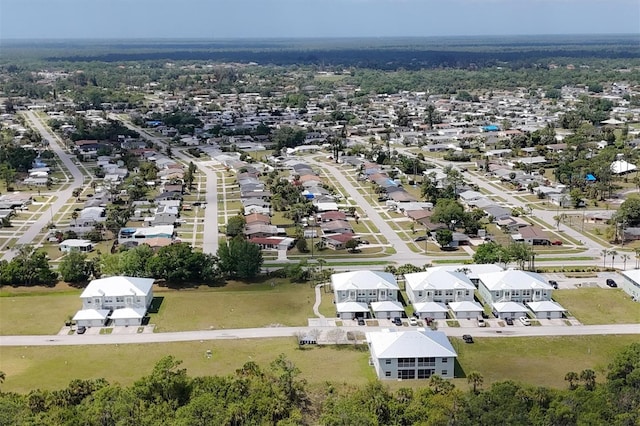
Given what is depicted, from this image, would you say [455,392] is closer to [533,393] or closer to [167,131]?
[533,393]

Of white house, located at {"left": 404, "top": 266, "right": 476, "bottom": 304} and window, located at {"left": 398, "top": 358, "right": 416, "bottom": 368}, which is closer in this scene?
window, located at {"left": 398, "top": 358, "right": 416, "bottom": 368}

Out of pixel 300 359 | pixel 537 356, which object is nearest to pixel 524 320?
pixel 537 356

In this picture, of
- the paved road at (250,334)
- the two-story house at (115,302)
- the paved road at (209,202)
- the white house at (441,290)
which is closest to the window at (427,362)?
the paved road at (250,334)

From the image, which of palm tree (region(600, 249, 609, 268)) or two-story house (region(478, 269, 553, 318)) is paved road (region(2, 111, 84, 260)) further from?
palm tree (region(600, 249, 609, 268))

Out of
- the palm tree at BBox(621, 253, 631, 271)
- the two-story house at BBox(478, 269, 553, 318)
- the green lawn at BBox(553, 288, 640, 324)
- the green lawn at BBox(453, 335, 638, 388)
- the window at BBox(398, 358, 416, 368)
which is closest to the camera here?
the window at BBox(398, 358, 416, 368)

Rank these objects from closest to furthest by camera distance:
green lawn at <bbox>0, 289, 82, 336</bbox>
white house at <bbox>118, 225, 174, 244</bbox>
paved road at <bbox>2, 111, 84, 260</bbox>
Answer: green lawn at <bbox>0, 289, 82, 336</bbox> < white house at <bbox>118, 225, 174, 244</bbox> < paved road at <bbox>2, 111, 84, 260</bbox>

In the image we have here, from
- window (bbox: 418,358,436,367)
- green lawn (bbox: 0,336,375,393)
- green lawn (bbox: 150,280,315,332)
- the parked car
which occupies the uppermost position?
window (bbox: 418,358,436,367)

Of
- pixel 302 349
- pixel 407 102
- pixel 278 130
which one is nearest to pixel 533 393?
pixel 302 349

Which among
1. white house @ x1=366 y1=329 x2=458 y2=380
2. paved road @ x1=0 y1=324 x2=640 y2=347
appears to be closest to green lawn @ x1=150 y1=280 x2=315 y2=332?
paved road @ x1=0 y1=324 x2=640 y2=347

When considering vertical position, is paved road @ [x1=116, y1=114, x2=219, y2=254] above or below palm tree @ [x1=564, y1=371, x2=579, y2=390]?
above
